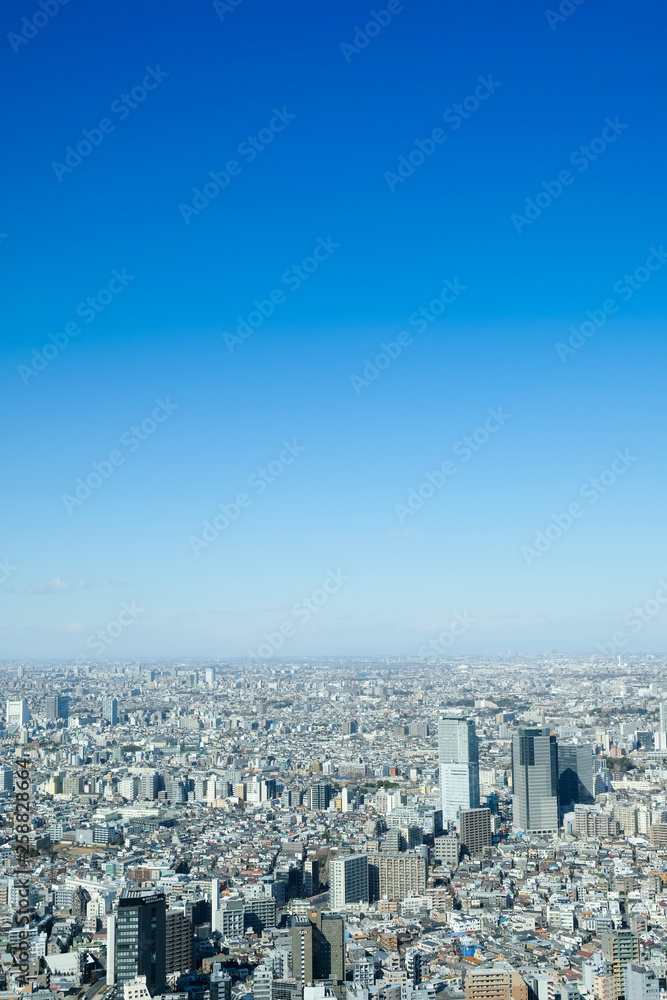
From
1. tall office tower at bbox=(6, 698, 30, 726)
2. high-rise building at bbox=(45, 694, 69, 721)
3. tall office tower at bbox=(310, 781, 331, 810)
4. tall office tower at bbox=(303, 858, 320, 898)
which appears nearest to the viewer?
tall office tower at bbox=(303, 858, 320, 898)

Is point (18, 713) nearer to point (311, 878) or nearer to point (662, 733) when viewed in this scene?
point (311, 878)

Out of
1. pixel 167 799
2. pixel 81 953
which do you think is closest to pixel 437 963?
pixel 81 953

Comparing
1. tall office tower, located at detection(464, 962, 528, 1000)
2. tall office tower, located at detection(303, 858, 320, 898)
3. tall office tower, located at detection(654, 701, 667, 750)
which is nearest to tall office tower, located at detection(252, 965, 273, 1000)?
tall office tower, located at detection(464, 962, 528, 1000)

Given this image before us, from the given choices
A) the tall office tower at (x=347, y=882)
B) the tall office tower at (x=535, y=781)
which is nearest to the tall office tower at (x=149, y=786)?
the tall office tower at (x=535, y=781)

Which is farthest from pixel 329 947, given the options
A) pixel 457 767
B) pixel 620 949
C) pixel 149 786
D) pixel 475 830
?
pixel 149 786

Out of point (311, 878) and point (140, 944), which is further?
point (311, 878)

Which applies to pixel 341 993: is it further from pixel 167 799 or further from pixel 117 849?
pixel 167 799

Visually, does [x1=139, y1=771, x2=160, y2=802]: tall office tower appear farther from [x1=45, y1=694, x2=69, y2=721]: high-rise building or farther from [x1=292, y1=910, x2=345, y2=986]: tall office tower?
[x1=292, y1=910, x2=345, y2=986]: tall office tower
